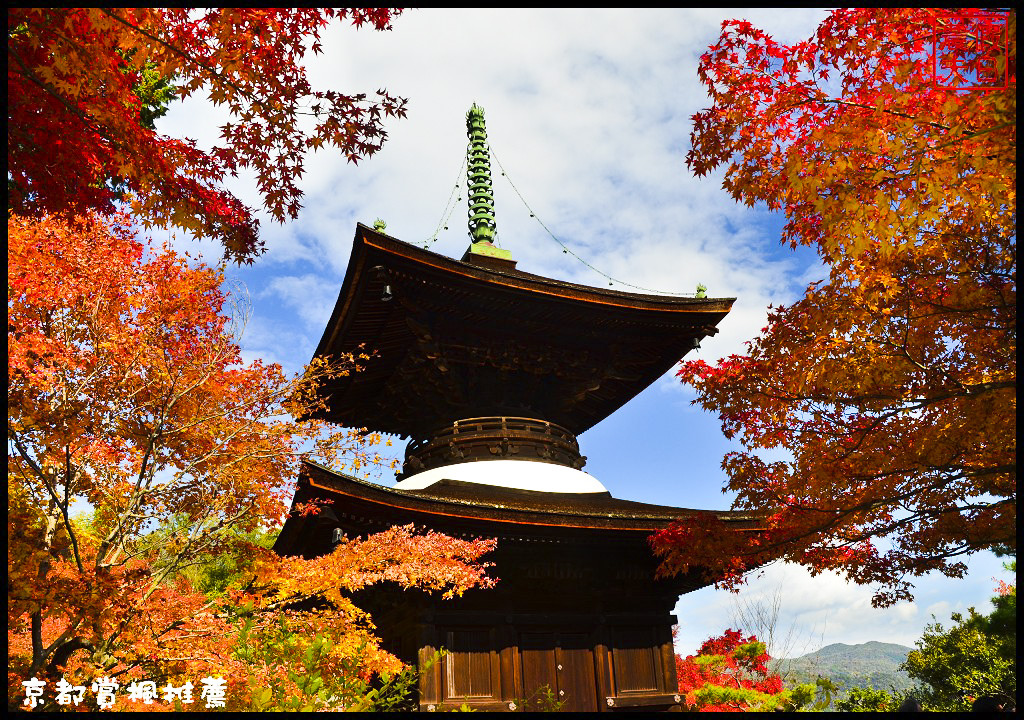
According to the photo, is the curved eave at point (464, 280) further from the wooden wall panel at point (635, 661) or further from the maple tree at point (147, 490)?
the wooden wall panel at point (635, 661)

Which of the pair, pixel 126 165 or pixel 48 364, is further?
pixel 48 364

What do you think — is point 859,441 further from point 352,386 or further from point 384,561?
point 352,386

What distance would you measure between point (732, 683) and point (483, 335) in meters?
13.3

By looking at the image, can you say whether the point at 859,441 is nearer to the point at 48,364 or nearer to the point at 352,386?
the point at 48,364

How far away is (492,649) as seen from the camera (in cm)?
970

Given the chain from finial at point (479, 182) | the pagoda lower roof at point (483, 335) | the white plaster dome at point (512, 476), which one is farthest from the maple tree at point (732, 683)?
the chain from finial at point (479, 182)

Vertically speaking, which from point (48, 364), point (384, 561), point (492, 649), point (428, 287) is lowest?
point (492, 649)

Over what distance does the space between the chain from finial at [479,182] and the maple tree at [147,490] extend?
6.22 m

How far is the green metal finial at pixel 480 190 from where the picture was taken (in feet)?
43.7

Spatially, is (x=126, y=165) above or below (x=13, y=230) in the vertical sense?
below

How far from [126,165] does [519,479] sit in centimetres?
713

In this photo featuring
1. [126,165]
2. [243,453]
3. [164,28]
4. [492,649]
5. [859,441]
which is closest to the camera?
[164,28]

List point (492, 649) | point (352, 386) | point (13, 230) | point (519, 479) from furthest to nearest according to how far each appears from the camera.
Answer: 1. point (352, 386)
2. point (519, 479)
3. point (492, 649)
4. point (13, 230)

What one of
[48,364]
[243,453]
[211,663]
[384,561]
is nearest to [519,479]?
[384,561]
